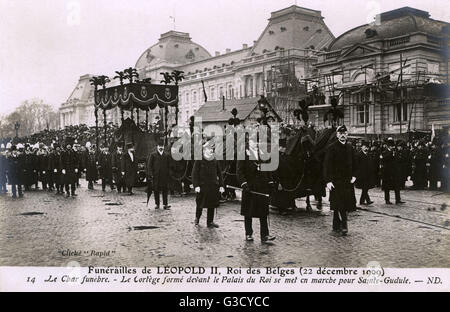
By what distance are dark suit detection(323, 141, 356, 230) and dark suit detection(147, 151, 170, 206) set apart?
5.14m

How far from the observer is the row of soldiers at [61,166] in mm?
15719

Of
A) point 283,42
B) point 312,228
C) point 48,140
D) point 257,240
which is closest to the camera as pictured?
point 257,240

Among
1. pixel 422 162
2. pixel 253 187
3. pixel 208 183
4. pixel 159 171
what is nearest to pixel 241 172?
pixel 253 187

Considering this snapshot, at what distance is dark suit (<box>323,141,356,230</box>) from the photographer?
8258mm

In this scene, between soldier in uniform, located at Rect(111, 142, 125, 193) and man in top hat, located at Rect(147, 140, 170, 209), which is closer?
man in top hat, located at Rect(147, 140, 170, 209)

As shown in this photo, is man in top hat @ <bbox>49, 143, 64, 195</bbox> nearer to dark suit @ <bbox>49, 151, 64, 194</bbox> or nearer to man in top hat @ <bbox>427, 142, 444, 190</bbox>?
dark suit @ <bbox>49, 151, 64, 194</bbox>

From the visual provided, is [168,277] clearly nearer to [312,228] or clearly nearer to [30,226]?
[312,228]

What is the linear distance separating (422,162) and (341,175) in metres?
9.95

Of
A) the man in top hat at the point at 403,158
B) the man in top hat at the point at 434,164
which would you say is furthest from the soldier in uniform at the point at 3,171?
the man in top hat at the point at 434,164

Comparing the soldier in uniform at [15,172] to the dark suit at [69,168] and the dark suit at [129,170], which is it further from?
the dark suit at [129,170]

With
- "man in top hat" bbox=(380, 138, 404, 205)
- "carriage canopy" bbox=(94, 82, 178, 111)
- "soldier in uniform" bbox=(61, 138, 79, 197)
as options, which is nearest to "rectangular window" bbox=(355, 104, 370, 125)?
"carriage canopy" bbox=(94, 82, 178, 111)
